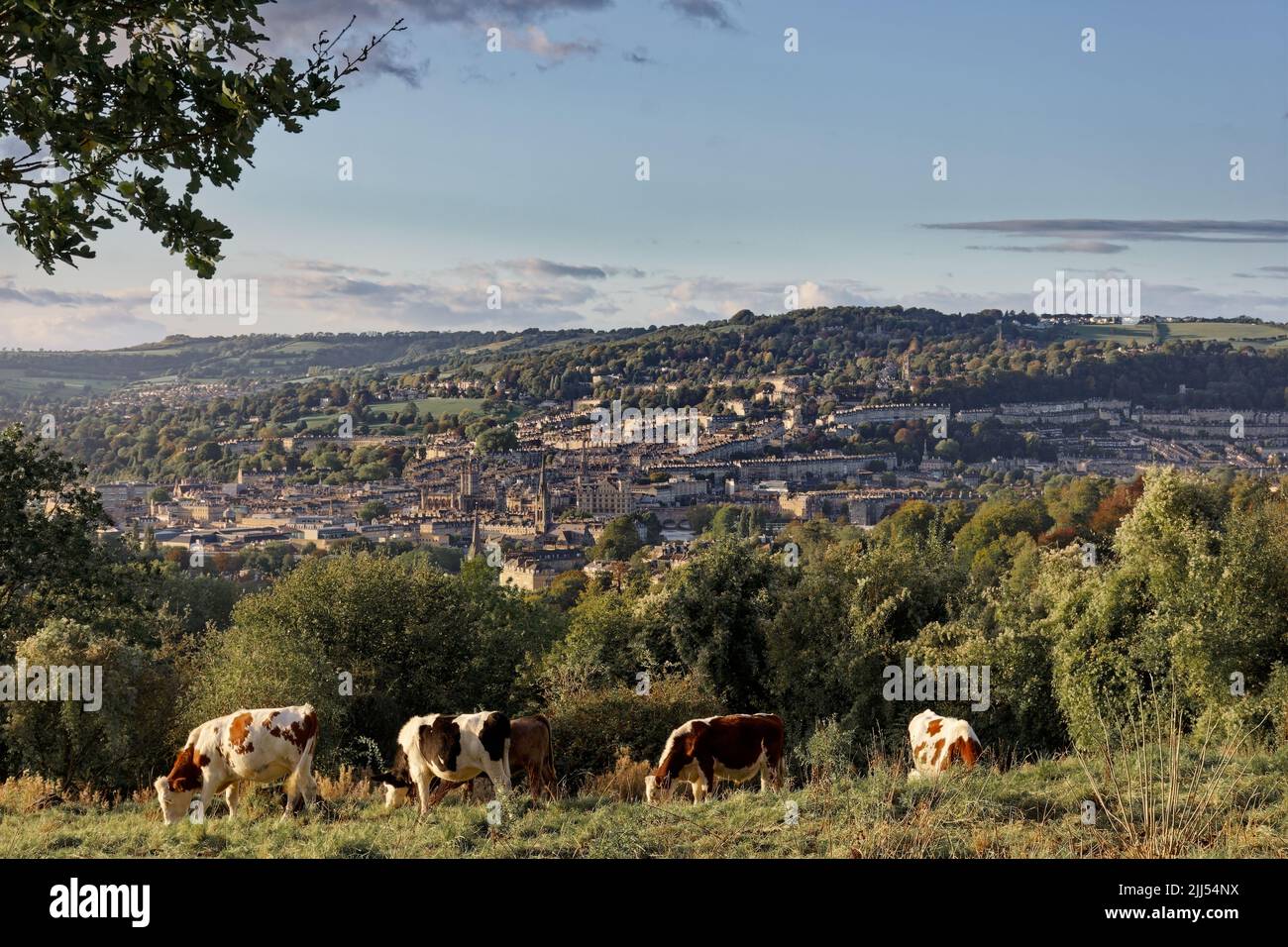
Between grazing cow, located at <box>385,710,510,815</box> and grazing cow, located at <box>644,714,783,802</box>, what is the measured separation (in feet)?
4.88

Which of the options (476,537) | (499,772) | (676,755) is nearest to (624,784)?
(676,755)

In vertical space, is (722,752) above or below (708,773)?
above

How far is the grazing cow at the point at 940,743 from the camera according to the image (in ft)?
36.0

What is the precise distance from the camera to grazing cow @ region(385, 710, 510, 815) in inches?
349

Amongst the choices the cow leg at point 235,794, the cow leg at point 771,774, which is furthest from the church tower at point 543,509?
the cow leg at point 235,794

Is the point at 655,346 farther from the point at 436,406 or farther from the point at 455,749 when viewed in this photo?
the point at 455,749

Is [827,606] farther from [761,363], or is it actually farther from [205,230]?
[761,363]

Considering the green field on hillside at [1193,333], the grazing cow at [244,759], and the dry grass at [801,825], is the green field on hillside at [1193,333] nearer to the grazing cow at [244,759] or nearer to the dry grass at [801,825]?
the dry grass at [801,825]

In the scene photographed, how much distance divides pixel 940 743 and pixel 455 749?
15.6 feet

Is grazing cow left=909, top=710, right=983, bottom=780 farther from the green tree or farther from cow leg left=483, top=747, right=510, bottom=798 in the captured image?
the green tree

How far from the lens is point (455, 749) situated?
353 inches

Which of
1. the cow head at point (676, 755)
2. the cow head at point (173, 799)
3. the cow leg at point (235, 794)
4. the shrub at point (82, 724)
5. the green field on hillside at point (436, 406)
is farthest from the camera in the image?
the green field on hillside at point (436, 406)

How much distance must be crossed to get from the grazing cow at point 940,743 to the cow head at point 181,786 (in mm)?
5907
